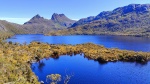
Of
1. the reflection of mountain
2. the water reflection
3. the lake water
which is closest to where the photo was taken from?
the lake water

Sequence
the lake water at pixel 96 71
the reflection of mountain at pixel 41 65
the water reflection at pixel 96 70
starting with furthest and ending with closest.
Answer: the reflection of mountain at pixel 41 65 → the water reflection at pixel 96 70 → the lake water at pixel 96 71

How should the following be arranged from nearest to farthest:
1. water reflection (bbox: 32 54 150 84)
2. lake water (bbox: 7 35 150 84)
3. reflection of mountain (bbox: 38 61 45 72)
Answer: lake water (bbox: 7 35 150 84), water reflection (bbox: 32 54 150 84), reflection of mountain (bbox: 38 61 45 72)

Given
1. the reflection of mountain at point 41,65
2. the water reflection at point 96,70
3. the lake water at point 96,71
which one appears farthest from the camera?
the reflection of mountain at point 41,65

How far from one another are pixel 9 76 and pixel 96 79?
1992 inches

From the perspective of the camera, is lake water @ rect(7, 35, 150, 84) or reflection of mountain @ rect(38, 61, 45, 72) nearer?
lake water @ rect(7, 35, 150, 84)

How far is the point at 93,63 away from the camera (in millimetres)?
166375

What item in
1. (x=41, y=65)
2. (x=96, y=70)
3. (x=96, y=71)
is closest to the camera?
(x=96, y=71)

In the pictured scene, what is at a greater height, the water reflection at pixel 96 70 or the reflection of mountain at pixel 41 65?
the reflection of mountain at pixel 41 65

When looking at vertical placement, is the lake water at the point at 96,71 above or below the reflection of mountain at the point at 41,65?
Answer: below

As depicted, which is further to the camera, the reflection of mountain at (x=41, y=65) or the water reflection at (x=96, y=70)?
the reflection of mountain at (x=41, y=65)

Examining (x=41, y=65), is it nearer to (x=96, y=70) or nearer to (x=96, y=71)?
(x=96, y=70)

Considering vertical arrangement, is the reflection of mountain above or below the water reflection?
above

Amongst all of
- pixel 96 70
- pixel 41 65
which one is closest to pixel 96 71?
pixel 96 70

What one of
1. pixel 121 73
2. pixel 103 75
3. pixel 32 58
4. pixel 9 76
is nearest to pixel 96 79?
pixel 103 75
